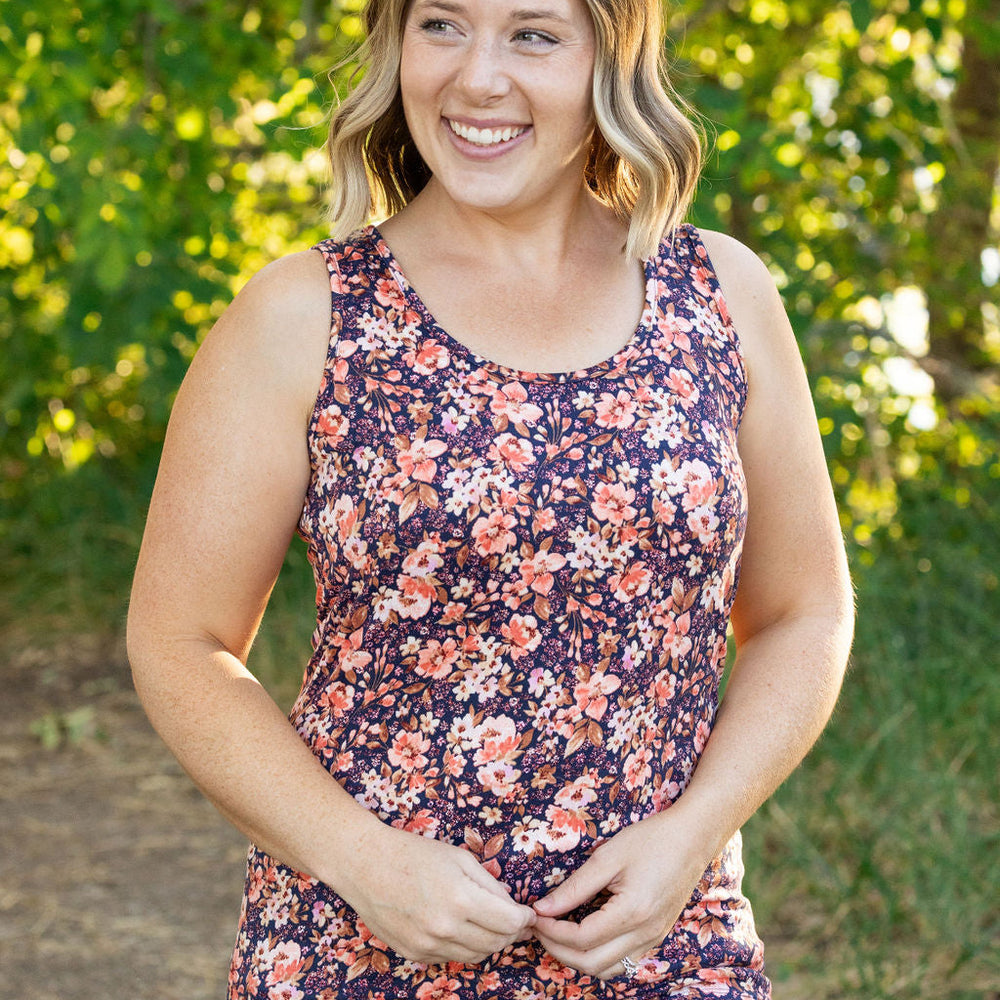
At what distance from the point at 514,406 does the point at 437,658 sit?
298mm

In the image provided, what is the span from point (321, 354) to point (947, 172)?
335 cm

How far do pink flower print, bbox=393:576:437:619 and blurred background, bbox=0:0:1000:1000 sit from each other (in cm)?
169

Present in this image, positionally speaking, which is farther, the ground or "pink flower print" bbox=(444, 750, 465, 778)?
the ground

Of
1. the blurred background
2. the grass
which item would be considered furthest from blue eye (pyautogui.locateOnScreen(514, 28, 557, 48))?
the grass

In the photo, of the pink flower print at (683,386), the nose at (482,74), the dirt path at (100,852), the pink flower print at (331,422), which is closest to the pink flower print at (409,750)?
the pink flower print at (331,422)

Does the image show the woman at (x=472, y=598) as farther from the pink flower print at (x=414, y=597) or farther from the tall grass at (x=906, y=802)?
the tall grass at (x=906, y=802)

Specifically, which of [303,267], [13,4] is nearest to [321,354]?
[303,267]

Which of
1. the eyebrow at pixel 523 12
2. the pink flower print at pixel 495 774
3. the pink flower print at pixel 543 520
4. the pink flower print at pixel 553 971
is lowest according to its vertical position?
the pink flower print at pixel 553 971

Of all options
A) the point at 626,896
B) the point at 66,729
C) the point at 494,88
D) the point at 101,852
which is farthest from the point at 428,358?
the point at 66,729

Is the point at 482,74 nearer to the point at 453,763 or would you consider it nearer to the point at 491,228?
the point at 491,228

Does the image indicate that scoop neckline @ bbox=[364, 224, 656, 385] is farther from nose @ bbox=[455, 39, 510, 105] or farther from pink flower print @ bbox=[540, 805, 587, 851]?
pink flower print @ bbox=[540, 805, 587, 851]

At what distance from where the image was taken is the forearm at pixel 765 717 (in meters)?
1.62

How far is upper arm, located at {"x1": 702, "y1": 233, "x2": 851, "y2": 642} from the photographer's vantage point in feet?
5.83

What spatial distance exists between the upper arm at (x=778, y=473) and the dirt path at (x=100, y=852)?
6.72 feet
